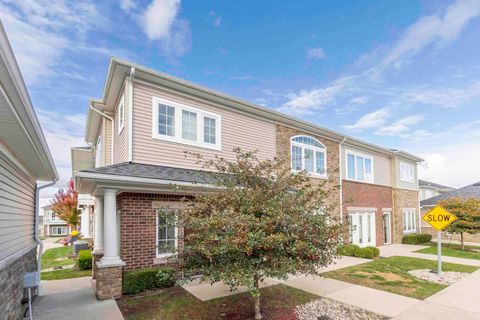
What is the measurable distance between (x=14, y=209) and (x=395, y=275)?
1166cm

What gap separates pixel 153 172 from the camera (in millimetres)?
8477

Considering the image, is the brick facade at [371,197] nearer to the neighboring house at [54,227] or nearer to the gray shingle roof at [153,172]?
the gray shingle roof at [153,172]

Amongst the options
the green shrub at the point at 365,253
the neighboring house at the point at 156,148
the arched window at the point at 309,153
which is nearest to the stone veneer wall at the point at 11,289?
the neighboring house at the point at 156,148

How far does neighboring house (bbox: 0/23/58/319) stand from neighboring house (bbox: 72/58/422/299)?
49.0 inches

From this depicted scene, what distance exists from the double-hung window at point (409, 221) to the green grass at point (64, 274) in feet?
70.4

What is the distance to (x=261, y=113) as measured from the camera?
512 inches

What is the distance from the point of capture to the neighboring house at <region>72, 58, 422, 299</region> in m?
7.46

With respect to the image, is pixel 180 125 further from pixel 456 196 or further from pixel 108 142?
pixel 456 196

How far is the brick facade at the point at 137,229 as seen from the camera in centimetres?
817

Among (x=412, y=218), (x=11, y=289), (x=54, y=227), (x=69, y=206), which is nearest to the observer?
(x=11, y=289)

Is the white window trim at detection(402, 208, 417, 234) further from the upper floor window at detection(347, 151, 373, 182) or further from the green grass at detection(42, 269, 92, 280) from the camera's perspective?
the green grass at detection(42, 269, 92, 280)

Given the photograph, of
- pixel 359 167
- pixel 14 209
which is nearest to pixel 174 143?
pixel 14 209

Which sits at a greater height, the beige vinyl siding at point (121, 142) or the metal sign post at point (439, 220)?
the beige vinyl siding at point (121, 142)

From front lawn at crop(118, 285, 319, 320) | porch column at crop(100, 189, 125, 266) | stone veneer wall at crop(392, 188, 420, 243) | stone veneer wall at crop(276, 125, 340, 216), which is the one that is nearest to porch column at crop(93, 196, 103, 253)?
porch column at crop(100, 189, 125, 266)
